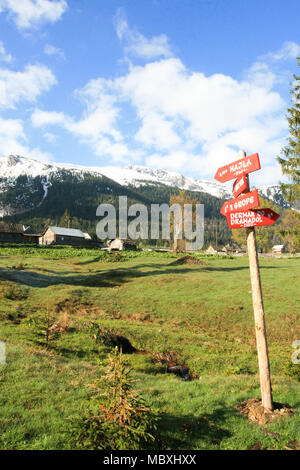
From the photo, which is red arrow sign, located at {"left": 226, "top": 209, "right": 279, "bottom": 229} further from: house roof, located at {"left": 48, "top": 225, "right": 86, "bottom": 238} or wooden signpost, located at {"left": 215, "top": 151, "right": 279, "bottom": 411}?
house roof, located at {"left": 48, "top": 225, "right": 86, "bottom": 238}

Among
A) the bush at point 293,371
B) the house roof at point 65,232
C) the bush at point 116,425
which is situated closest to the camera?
the bush at point 116,425

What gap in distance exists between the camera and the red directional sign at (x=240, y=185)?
8.48m

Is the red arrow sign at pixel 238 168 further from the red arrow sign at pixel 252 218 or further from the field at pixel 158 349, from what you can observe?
the field at pixel 158 349

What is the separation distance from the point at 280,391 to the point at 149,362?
247 inches

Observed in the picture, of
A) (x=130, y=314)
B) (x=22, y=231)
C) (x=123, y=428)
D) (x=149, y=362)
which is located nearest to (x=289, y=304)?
(x=130, y=314)

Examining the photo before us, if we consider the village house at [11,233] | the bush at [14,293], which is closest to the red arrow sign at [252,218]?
the bush at [14,293]

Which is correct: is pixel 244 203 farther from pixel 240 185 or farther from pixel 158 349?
pixel 158 349

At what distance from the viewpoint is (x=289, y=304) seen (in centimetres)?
2458

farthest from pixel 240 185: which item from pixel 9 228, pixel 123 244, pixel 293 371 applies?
pixel 9 228

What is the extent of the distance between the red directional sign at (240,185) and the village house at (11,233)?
294 ft

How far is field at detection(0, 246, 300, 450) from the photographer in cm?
681

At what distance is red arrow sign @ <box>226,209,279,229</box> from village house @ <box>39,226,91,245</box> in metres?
90.3

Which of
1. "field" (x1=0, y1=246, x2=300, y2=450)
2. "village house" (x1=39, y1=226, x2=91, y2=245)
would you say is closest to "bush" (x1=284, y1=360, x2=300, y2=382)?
Result: "field" (x1=0, y1=246, x2=300, y2=450)
